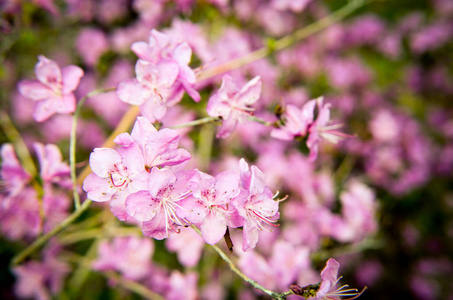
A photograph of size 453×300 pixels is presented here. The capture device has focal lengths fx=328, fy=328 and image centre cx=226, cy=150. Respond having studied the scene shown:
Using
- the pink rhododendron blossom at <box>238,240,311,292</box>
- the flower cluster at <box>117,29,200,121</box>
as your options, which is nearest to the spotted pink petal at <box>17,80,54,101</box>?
the flower cluster at <box>117,29,200,121</box>

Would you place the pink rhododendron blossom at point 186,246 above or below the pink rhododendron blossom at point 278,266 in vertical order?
below

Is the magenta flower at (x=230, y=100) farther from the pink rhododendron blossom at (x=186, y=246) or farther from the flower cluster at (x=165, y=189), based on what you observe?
the pink rhododendron blossom at (x=186, y=246)

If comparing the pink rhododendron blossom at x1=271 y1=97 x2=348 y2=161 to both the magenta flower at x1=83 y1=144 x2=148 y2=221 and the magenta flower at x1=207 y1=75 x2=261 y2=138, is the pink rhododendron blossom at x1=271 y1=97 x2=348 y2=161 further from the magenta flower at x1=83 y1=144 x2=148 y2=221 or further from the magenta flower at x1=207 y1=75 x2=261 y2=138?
the magenta flower at x1=83 y1=144 x2=148 y2=221

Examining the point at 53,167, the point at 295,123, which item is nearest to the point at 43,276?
the point at 53,167

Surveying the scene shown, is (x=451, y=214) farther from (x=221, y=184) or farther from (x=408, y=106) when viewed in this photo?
(x=221, y=184)

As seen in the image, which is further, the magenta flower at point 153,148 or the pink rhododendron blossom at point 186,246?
the pink rhododendron blossom at point 186,246

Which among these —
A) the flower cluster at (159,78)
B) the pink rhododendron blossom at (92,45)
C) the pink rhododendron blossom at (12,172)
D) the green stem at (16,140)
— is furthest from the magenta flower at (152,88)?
the pink rhododendron blossom at (92,45)

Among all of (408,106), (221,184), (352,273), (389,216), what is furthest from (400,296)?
(221,184)
